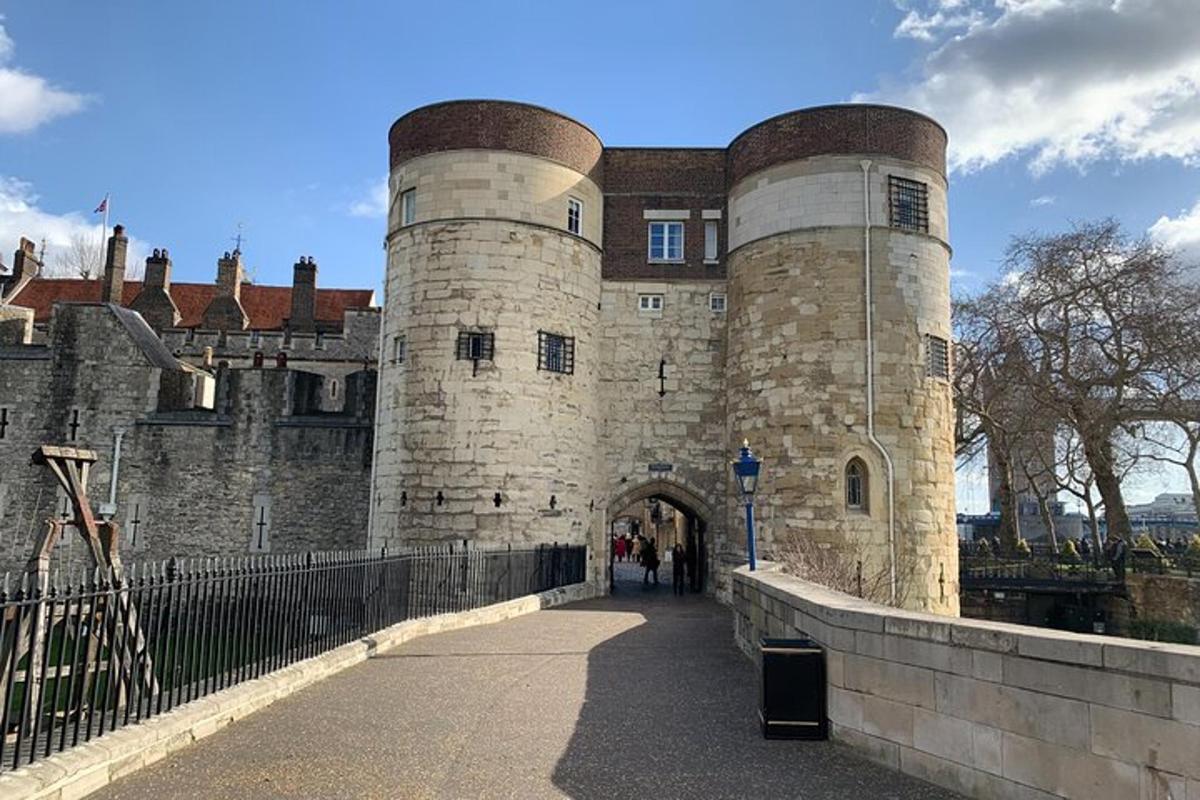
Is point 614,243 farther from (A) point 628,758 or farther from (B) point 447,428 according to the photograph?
(A) point 628,758

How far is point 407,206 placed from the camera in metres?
22.3

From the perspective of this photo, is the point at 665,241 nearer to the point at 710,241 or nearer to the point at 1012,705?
the point at 710,241

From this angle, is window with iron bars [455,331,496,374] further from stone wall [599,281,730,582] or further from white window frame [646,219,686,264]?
white window frame [646,219,686,264]

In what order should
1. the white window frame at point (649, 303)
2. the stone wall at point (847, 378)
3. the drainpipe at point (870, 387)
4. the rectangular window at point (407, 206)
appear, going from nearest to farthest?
the drainpipe at point (870, 387) → the stone wall at point (847, 378) → the rectangular window at point (407, 206) → the white window frame at point (649, 303)

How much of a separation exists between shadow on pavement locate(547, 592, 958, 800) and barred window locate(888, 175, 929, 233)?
13302 millimetres

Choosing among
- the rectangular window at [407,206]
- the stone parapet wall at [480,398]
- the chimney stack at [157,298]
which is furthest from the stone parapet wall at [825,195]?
the chimney stack at [157,298]

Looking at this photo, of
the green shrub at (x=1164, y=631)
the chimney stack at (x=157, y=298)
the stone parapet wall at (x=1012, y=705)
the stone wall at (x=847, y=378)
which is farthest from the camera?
the chimney stack at (x=157, y=298)

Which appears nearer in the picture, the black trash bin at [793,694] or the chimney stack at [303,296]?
the black trash bin at [793,694]

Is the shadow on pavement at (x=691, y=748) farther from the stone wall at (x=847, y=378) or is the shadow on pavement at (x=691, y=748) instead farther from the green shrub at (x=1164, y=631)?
the green shrub at (x=1164, y=631)

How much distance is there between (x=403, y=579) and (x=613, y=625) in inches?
151

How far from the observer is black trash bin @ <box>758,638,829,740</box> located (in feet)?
23.5

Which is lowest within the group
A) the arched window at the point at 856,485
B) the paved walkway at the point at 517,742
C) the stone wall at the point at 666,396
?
the paved walkway at the point at 517,742

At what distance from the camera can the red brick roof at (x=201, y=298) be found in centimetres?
4725

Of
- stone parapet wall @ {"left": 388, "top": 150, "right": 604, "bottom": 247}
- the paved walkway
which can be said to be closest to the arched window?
stone parapet wall @ {"left": 388, "top": 150, "right": 604, "bottom": 247}
